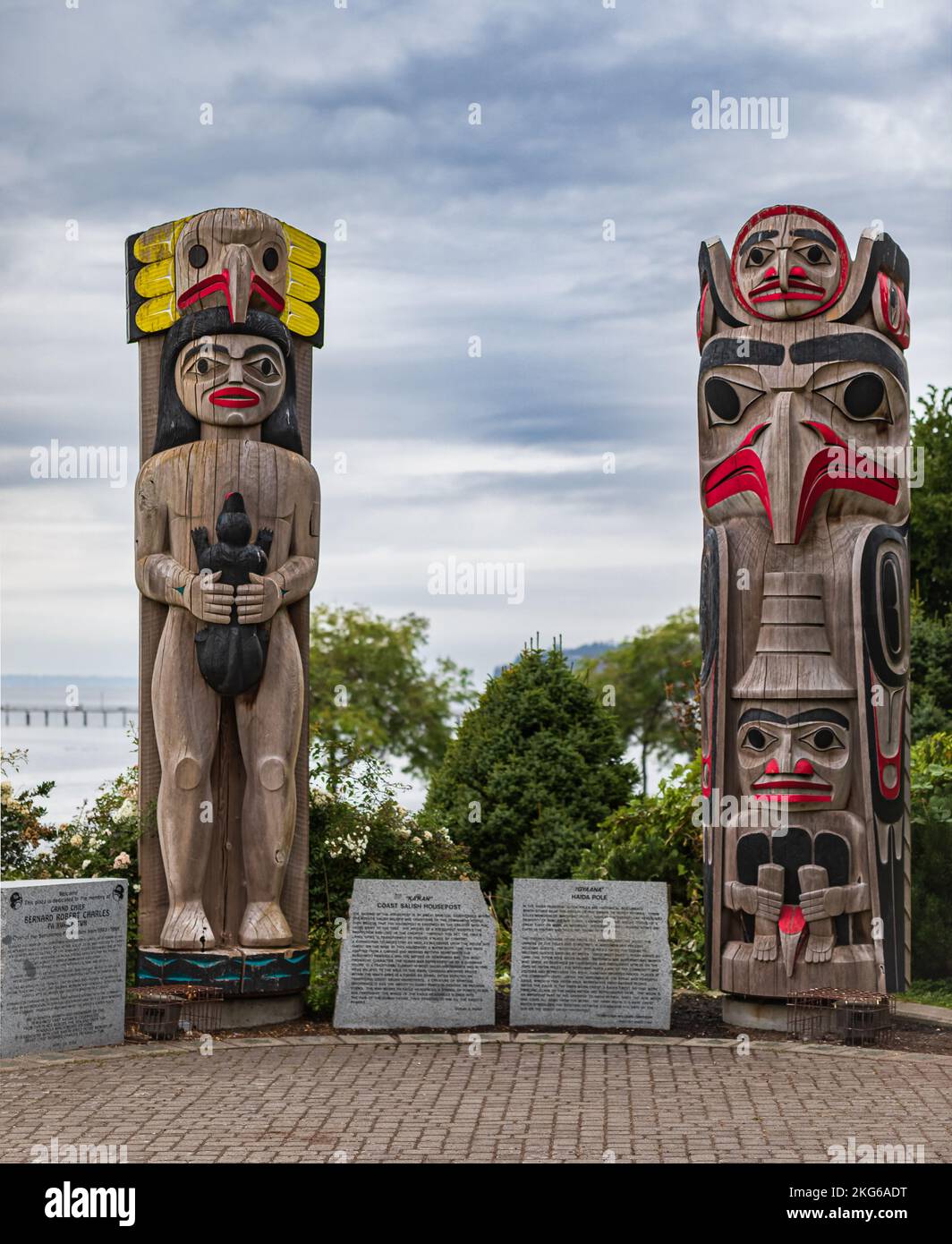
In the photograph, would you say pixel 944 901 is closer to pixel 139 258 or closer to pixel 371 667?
pixel 139 258

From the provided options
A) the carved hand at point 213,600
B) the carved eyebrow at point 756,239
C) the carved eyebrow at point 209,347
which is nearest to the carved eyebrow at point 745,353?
the carved eyebrow at point 756,239

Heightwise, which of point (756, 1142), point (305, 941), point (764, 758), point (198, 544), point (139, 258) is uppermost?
point (139, 258)

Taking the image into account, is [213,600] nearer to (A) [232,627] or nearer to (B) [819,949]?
(A) [232,627]

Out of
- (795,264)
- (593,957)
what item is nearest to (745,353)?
(795,264)

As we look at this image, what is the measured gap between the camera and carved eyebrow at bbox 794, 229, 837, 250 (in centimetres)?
1023

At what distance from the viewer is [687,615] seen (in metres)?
43.8

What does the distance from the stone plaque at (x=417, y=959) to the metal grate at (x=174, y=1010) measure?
819 millimetres

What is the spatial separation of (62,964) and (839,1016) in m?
4.89

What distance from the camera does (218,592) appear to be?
1007cm

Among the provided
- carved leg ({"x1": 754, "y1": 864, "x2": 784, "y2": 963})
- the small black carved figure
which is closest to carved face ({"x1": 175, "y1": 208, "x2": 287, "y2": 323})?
the small black carved figure

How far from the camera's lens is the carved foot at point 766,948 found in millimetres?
9883
